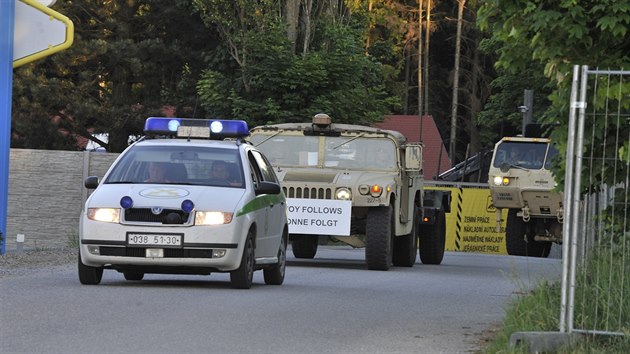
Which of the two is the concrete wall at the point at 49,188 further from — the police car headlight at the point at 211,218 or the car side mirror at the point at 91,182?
the police car headlight at the point at 211,218

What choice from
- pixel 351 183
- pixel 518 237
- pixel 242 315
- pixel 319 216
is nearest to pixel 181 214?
pixel 242 315

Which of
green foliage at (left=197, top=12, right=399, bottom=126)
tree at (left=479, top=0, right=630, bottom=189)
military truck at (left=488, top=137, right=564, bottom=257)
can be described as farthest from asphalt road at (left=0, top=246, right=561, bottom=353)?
green foliage at (left=197, top=12, right=399, bottom=126)

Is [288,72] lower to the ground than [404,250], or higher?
higher

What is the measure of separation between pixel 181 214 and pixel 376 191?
25.6 ft

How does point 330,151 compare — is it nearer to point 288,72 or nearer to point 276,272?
point 276,272

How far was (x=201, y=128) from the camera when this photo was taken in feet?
56.5

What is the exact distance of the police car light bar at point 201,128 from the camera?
17203mm

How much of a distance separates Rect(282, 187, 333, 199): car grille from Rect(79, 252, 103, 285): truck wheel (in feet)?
24.8

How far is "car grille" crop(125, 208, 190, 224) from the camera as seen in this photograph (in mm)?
14953

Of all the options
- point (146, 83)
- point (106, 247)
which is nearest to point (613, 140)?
point (106, 247)

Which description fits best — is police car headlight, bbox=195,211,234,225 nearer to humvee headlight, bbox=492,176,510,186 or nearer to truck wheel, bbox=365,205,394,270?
truck wheel, bbox=365,205,394,270

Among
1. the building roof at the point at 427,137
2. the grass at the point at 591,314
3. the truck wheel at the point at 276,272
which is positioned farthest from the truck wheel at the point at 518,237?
the building roof at the point at 427,137

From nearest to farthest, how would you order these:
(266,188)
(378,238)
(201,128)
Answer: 1. (266,188)
2. (201,128)
3. (378,238)

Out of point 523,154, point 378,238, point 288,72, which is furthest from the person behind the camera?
point 288,72
